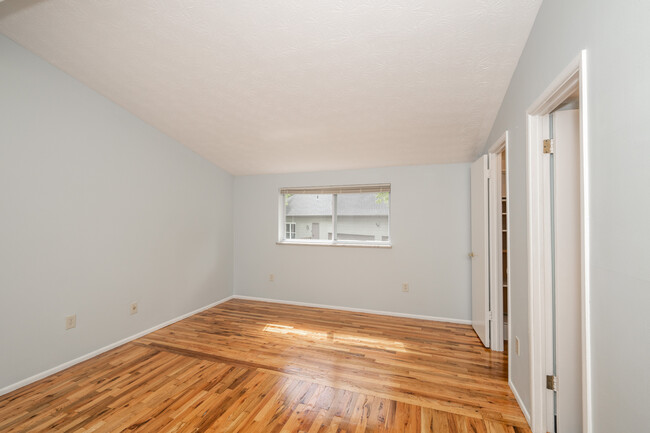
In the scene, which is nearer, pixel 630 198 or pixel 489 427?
pixel 630 198

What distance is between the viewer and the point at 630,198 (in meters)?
0.93

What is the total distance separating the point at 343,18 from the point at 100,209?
276cm

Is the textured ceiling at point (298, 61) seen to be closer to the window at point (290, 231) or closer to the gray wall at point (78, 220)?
the gray wall at point (78, 220)

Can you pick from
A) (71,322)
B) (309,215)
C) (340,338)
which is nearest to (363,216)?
(309,215)

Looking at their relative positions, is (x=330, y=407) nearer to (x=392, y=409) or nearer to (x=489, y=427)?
(x=392, y=409)

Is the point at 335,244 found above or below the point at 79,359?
above

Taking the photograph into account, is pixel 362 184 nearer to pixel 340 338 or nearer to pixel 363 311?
pixel 363 311

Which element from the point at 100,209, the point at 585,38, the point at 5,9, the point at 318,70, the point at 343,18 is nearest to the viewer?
the point at 585,38

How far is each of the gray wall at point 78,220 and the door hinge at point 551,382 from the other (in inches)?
144

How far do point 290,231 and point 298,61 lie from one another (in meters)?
2.90

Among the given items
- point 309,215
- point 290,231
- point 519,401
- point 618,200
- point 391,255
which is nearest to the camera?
point 618,200

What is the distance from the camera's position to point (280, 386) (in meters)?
2.22

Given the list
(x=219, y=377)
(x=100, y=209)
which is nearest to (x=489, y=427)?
(x=219, y=377)

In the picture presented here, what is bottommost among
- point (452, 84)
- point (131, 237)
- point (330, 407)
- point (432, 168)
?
point (330, 407)
